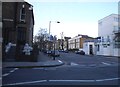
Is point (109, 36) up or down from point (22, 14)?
down

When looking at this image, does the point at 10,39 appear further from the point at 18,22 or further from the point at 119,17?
the point at 119,17

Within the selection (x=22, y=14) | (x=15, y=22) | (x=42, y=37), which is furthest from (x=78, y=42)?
(x=15, y=22)

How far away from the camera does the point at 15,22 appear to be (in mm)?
40094

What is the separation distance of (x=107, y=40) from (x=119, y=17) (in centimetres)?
787

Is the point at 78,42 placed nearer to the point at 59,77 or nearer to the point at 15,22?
the point at 15,22

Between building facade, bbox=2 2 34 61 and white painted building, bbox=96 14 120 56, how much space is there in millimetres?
35722

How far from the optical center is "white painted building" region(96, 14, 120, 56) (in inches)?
3019

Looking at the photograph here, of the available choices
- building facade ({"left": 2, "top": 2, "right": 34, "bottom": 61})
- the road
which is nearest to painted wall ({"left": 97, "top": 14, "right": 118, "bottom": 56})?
building facade ({"left": 2, "top": 2, "right": 34, "bottom": 61})

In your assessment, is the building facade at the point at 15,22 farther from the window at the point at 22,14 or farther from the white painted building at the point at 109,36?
the white painted building at the point at 109,36

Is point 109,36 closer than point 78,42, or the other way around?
point 109,36

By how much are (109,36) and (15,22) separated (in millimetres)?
47314

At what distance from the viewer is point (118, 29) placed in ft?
264

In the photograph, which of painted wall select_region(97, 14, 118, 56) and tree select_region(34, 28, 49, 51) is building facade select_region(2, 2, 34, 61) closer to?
painted wall select_region(97, 14, 118, 56)

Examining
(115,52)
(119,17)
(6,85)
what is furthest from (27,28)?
(119,17)
